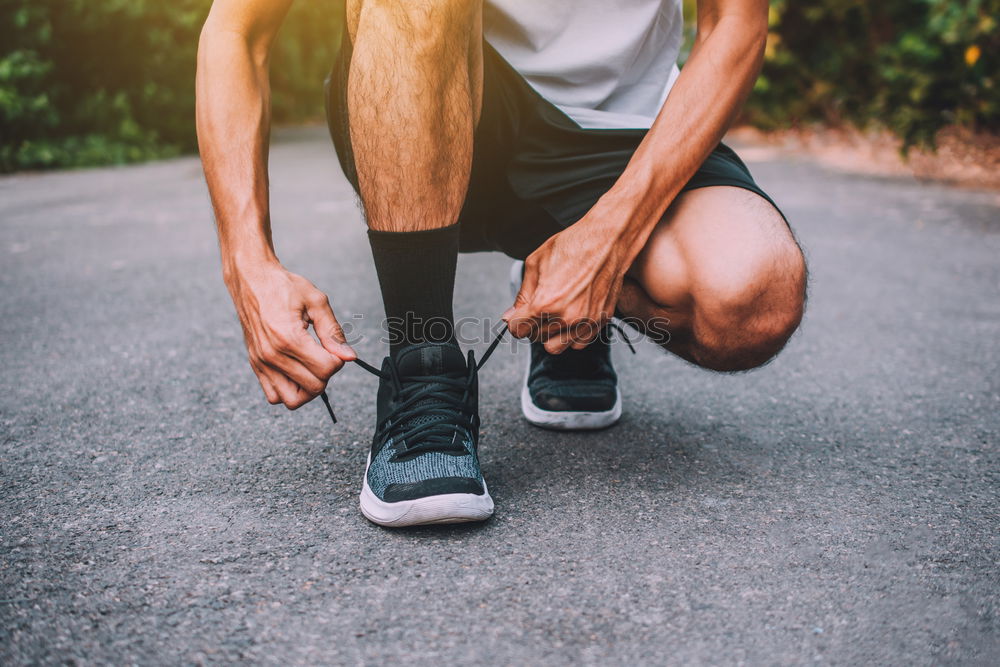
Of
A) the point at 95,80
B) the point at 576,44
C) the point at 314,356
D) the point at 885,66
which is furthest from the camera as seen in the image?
the point at 95,80

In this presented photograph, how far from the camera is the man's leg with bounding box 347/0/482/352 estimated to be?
132 centimetres

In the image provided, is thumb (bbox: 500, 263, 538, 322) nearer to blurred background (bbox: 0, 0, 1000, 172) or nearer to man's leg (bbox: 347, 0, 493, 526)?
man's leg (bbox: 347, 0, 493, 526)

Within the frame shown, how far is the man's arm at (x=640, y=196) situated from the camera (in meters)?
1.33

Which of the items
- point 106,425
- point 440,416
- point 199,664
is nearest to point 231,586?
point 199,664

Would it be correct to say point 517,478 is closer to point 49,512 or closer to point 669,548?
point 669,548

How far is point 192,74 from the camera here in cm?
1005

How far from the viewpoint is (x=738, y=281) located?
1.33m

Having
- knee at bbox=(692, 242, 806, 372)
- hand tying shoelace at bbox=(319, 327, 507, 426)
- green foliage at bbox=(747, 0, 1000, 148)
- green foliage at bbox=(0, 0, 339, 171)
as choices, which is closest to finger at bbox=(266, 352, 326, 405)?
hand tying shoelace at bbox=(319, 327, 507, 426)

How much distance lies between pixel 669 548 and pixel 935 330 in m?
1.69

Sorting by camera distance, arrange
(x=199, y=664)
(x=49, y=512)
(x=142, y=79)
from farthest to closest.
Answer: (x=142, y=79), (x=49, y=512), (x=199, y=664)

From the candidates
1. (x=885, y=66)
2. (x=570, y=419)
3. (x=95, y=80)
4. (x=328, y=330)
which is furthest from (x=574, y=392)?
(x=95, y=80)

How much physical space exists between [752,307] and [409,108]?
0.63 m

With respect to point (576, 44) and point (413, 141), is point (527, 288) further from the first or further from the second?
point (576, 44)

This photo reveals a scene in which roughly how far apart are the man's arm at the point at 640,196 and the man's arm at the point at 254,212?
315 mm
